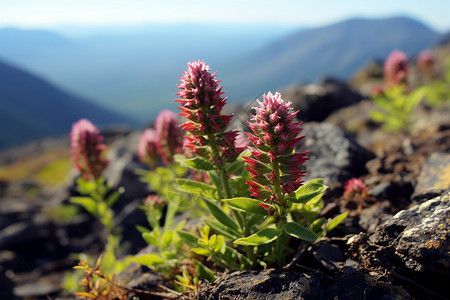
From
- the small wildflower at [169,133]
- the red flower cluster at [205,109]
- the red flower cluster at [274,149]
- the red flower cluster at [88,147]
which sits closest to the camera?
the red flower cluster at [274,149]

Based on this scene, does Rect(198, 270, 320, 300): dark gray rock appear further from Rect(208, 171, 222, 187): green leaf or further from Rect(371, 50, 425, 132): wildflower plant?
Rect(371, 50, 425, 132): wildflower plant

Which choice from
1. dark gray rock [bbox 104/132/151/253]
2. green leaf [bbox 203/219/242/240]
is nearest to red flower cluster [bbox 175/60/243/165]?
green leaf [bbox 203/219/242/240]

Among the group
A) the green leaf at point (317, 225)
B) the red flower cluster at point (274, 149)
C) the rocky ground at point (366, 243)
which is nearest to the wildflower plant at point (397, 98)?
the rocky ground at point (366, 243)

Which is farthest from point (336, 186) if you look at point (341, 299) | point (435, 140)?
point (435, 140)

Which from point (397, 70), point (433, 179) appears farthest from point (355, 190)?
point (397, 70)

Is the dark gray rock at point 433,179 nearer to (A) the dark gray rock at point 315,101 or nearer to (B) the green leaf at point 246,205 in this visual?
(B) the green leaf at point 246,205

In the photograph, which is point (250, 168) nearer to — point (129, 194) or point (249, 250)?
point (249, 250)
